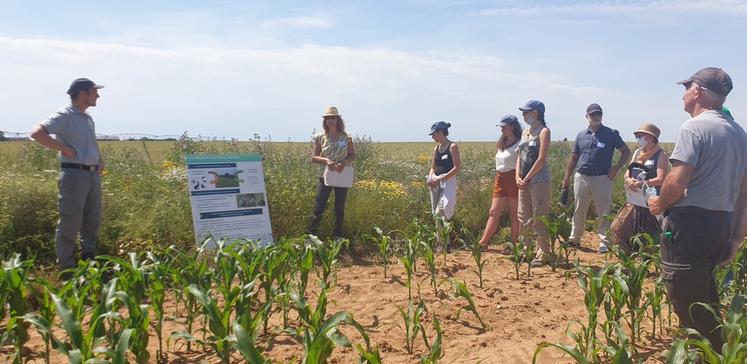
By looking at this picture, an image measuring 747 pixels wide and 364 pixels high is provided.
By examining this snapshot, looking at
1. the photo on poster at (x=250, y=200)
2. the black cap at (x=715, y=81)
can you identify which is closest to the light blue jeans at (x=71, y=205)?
the photo on poster at (x=250, y=200)

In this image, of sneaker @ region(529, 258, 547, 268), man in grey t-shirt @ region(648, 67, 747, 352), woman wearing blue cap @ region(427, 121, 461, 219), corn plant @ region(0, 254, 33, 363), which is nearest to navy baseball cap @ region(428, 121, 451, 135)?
woman wearing blue cap @ region(427, 121, 461, 219)

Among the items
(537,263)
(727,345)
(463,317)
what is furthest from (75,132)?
(727,345)

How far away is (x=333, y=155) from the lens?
20.0ft

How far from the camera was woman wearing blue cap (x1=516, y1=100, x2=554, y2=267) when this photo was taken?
5352mm

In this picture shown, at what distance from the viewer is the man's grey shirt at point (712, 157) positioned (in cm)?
262

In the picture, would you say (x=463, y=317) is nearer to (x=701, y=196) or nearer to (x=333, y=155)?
(x=701, y=196)

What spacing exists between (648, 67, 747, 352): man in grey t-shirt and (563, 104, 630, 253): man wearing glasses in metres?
3.25

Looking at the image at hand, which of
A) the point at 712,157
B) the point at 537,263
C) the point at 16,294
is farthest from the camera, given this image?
the point at 537,263

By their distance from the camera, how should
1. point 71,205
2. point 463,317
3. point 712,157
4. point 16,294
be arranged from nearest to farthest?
1. point 712,157
2. point 16,294
3. point 463,317
4. point 71,205

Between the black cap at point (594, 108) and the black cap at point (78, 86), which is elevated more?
the black cap at point (78, 86)

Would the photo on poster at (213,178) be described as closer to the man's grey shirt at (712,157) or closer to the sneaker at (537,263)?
the sneaker at (537,263)

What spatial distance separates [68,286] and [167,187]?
3.84 m

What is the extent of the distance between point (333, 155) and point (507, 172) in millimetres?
1915

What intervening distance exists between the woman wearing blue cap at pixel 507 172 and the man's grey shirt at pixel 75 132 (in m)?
3.96
